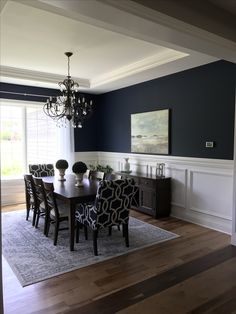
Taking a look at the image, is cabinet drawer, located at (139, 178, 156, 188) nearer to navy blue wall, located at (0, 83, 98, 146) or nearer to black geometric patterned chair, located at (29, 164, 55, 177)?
black geometric patterned chair, located at (29, 164, 55, 177)

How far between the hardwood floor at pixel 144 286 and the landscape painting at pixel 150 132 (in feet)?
7.08

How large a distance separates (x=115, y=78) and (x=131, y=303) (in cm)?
401

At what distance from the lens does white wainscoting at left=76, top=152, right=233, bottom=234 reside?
3955 mm

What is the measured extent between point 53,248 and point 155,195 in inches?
79.0

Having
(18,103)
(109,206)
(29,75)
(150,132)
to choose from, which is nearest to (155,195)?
(150,132)

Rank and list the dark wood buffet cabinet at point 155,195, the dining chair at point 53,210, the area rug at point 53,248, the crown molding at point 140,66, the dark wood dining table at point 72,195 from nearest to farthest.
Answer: the area rug at point 53,248 → the dark wood dining table at point 72,195 → the dining chair at point 53,210 → the crown molding at point 140,66 → the dark wood buffet cabinet at point 155,195

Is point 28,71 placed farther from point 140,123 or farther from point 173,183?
point 173,183

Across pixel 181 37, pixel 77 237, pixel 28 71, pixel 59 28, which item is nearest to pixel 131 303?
pixel 77 237

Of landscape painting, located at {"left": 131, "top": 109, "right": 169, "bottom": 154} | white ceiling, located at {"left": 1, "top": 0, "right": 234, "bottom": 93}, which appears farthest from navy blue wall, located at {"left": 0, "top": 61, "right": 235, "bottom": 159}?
white ceiling, located at {"left": 1, "top": 0, "right": 234, "bottom": 93}

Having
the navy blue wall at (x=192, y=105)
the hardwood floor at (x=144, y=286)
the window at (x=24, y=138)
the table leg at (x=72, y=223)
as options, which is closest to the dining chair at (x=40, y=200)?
the table leg at (x=72, y=223)

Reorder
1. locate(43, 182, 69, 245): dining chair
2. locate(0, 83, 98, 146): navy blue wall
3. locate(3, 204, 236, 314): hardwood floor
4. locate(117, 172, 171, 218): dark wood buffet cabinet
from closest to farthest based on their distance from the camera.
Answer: locate(3, 204, 236, 314): hardwood floor → locate(43, 182, 69, 245): dining chair → locate(117, 172, 171, 218): dark wood buffet cabinet → locate(0, 83, 98, 146): navy blue wall

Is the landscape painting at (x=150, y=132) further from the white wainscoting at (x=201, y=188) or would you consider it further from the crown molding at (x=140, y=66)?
the crown molding at (x=140, y=66)

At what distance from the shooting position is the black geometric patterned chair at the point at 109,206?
310cm

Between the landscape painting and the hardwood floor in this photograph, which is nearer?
the hardwood floor
